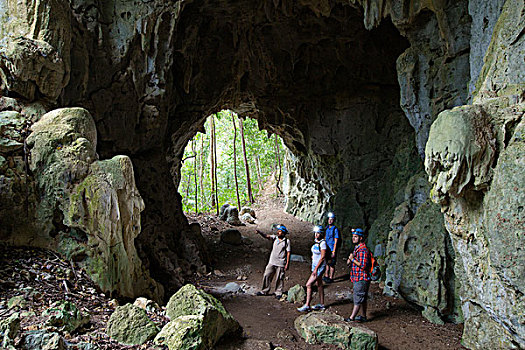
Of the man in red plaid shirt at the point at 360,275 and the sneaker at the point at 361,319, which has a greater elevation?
the man in red plaid shirt at the point at 360,275

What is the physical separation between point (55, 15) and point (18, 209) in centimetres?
342

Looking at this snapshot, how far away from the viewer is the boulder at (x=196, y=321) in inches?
155

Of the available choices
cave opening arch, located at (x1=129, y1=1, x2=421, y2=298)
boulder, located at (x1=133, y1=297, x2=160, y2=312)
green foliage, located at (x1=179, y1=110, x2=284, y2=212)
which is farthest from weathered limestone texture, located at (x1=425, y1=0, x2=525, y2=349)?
green foliage, located at (x1=179, y1=110, x2=284, y2=212)

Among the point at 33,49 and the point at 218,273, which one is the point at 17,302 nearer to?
the point at 33,49

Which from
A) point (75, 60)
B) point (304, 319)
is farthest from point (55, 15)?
point (304, 319)

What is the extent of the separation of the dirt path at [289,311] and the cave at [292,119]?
1.78 feet

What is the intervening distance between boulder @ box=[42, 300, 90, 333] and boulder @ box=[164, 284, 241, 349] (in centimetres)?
84

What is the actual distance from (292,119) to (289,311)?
9.81 meters

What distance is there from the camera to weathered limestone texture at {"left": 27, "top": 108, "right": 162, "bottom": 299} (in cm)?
495

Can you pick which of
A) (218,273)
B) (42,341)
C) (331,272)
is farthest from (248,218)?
(42,341)

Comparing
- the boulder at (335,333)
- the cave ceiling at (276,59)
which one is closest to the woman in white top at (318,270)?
the boulder at (335,333)

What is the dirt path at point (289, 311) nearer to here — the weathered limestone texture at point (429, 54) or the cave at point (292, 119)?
the cave at point (292, 119)

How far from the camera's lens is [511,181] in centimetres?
372

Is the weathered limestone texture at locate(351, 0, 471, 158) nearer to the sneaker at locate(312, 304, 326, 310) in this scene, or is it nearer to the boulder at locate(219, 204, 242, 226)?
the sneaker at locate(312, 304, 326, 310)
